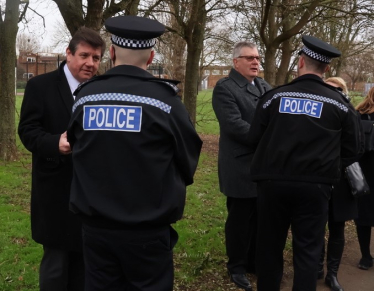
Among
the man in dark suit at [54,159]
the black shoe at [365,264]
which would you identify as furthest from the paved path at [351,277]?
the man in dark suit at [54,159]

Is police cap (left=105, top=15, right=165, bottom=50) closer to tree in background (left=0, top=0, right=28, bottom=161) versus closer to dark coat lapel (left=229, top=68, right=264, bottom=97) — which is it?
dark coat lapel (left=229, top=68, right=264, bottom=97)

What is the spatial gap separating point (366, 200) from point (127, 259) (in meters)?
3.64

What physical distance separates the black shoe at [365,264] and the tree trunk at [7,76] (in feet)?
23.7

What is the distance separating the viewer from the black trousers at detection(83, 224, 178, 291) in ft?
7.89

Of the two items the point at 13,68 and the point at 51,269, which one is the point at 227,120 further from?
the point at 13,68

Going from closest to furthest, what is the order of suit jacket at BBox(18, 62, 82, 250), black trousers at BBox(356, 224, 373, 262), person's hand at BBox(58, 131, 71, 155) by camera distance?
person's hand at BBox(58, 131, 71, 155) → suit jacket at BBox(18, 62, 82, 250) → black trousers at BBox(356, 224, 373, 262)

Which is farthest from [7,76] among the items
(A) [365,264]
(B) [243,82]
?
(A) [365,264]

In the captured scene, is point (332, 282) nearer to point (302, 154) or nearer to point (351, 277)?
point (351, 277)

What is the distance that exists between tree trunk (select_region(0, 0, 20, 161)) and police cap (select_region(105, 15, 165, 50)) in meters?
7.72

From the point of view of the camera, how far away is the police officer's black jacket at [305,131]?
3436mm

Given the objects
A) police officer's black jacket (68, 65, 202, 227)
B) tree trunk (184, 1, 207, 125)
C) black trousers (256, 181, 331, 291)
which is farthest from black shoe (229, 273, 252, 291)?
tree trunk (184, 1, 207, 125)

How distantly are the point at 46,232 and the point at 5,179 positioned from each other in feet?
18.1

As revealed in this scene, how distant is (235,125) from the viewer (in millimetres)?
4340

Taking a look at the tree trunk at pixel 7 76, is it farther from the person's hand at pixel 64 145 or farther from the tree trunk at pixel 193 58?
the person's hand at pixel 64 145
